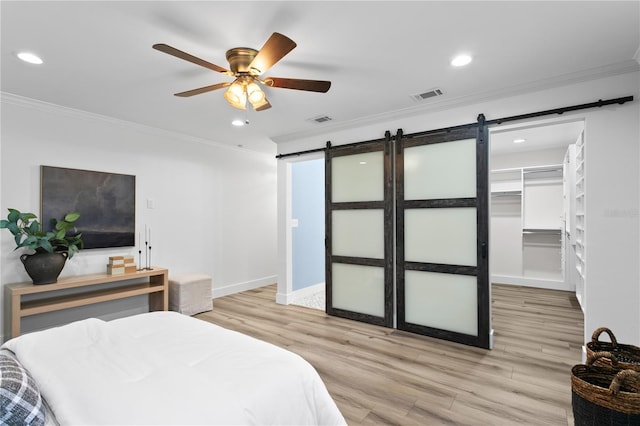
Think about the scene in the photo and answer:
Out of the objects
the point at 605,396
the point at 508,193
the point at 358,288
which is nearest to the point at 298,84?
the point at 605,396

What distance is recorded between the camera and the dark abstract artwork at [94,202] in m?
3.50

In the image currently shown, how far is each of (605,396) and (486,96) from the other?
2691 mm

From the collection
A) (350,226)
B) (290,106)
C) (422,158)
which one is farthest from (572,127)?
(290,106)

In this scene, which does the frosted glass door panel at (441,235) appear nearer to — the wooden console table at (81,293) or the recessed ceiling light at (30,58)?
the wooden console table at (81,293)

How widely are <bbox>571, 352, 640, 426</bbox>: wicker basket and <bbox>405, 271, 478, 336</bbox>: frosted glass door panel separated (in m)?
1.50

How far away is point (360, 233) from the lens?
4.13 metres

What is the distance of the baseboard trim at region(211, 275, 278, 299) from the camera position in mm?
5273

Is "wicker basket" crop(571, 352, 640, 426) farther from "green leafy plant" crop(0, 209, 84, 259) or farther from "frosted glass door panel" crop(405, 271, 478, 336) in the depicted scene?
"green leafy plant" crop(0, 209, 84, 259)

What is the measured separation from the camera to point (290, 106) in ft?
11.8

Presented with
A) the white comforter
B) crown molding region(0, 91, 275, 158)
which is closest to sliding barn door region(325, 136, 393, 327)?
crown molding region(0, 91, 275, 158)

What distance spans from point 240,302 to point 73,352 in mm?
3432

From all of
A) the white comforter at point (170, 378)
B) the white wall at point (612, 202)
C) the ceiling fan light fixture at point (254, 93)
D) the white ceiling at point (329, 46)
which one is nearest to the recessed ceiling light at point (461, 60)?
the white ceiling at point (329, 46)

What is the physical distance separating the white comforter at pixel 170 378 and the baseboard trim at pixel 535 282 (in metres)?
5.81

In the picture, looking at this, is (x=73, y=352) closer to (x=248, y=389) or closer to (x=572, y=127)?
(x=248, y=389)
